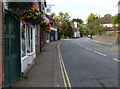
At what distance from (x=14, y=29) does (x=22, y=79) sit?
210 centimetres

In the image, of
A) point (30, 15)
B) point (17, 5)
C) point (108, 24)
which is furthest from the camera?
point (108, 24)

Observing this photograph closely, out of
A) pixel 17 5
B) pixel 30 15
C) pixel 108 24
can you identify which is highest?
pixel 108 24

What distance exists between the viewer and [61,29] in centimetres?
7969

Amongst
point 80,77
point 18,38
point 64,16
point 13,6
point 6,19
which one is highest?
point 64,16

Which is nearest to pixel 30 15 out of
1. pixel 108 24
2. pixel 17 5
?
pixel 17 5

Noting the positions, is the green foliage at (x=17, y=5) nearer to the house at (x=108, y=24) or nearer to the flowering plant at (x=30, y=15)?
the flowering plant at (x=30, y=15)

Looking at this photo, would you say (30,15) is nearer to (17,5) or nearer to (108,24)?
(17,5)

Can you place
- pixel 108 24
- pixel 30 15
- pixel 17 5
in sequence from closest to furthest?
pixel 17 5, pixel 30 15, pixel 108 24

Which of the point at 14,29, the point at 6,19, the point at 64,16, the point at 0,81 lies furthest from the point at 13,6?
the point at 64,16

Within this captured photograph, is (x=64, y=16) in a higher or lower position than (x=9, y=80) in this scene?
higher

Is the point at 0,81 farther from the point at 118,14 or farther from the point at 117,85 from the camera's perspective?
the point at 118,14

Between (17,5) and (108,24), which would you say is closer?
A: (17,5)

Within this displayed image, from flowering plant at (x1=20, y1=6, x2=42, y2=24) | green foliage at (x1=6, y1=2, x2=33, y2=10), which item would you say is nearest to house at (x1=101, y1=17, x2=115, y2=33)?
flowering plant at (x1=20, y1=6, x2=42, y2=24)

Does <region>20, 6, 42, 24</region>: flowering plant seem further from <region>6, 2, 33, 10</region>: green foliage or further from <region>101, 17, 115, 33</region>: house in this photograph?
<region>101, 17, 115, 33</region>: house
